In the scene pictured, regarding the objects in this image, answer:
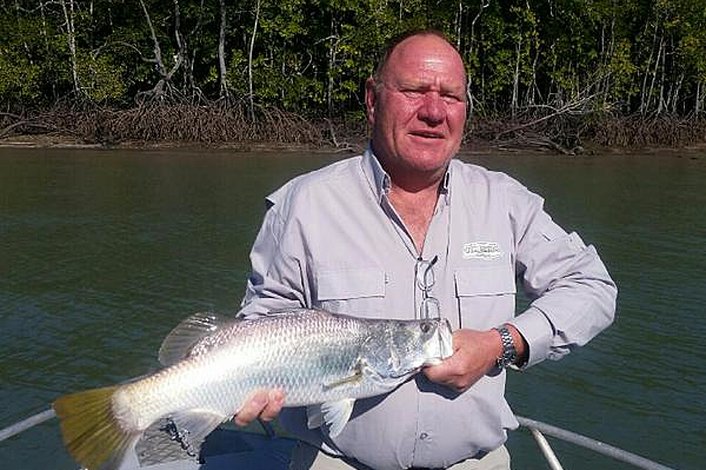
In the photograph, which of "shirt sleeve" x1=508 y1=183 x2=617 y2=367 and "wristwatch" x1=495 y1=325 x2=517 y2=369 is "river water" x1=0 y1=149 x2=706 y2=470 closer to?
"shirt sleeve" x1=508 y1=183 x2=617 y2=367

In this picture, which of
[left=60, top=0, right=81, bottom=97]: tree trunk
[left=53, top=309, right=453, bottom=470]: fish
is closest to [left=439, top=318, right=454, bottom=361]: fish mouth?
[left=53, top=309, right=453, bottom=470]: fish

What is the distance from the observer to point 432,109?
3.14 m

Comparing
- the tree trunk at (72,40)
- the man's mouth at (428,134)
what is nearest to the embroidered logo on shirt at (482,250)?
the man's mouth at (428,134)

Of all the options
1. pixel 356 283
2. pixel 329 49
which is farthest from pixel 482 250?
pixel 329 49

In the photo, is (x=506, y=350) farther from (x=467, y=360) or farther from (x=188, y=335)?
(x=188, y=335)

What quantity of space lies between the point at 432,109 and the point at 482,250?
0.54 m

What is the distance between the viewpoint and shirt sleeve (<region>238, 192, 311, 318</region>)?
3.03 meters

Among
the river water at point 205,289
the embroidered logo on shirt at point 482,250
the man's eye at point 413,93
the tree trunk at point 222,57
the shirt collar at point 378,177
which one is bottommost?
the river water at point 205,289

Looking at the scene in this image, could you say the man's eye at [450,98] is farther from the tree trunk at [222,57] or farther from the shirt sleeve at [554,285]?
the tree trunk at [222,57]

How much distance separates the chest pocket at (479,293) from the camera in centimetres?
301

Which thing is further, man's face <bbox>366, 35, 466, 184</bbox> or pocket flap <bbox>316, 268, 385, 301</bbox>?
man's face <bbox>366, 35, 466, 184</bbox>

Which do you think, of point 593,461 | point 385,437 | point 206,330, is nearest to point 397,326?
point 385,437

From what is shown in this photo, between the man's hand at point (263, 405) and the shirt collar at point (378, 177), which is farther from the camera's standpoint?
the shirt collar at point (378, 177)

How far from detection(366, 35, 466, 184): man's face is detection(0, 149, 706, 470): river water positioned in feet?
13.2
